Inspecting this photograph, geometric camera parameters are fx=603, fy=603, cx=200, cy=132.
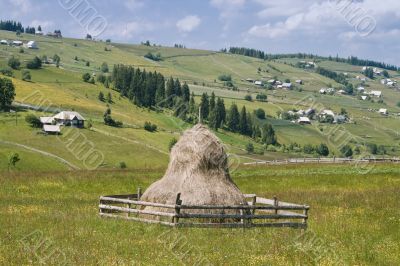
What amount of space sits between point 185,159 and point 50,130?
412 ft

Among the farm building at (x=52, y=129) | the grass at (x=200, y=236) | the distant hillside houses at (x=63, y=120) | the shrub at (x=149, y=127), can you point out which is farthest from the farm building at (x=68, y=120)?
the grass at (x=200, y=236)

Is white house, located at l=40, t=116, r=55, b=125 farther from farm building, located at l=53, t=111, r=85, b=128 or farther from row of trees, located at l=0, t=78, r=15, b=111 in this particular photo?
row of trees, located at l=0, t=78, r=15, b=111

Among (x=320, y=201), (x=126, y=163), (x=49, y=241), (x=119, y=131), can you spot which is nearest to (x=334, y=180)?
(x=320, y=201)

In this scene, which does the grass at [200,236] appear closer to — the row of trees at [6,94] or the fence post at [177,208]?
the fence post at [177,208]

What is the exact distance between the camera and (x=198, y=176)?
1035 inches

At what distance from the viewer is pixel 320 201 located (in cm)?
3434

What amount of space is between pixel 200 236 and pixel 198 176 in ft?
18.3

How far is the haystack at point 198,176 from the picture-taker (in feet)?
84.1

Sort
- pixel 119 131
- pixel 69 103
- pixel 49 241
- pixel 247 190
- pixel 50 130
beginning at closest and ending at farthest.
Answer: pixel 49 241
pixel 247 190
pixel 50 130
pixel 119 131
pixel 69 103

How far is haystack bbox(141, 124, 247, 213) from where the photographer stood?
84.1ft

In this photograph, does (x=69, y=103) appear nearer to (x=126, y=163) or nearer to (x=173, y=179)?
(x=126, y=163)

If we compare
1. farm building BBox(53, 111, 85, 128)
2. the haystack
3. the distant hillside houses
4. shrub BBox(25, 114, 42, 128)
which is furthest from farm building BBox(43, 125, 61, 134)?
the haystack

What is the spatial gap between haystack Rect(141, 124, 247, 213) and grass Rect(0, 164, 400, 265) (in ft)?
8.68

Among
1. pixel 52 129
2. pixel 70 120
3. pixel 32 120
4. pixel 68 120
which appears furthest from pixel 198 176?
pixel 68 120
